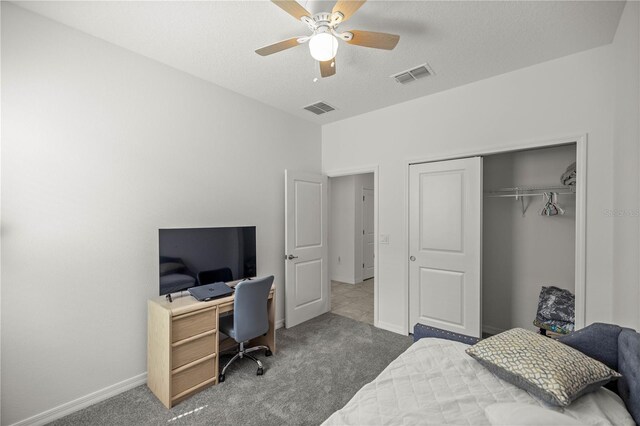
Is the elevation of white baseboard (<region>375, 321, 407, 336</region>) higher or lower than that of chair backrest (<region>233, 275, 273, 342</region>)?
lower

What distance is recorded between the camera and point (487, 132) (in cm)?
280

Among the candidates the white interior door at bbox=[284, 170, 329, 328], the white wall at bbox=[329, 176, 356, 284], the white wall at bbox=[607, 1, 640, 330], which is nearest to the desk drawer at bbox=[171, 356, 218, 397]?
the white interior door at bbox=[284, 170, 329, 328]

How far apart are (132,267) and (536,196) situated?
414cm

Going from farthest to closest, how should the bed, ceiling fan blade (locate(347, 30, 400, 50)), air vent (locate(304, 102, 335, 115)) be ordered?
1. air vent (locate(304, 102, 335, 115))
2. ceiling fan blade (locate(347, 30, 400, 50))
3. the bed

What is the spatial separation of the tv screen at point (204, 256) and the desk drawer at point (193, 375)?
65 cm

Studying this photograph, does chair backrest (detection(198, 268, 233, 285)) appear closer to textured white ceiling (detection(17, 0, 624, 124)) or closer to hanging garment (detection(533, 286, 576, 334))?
textured white ceiling (detection(17, 0, 624, 124))

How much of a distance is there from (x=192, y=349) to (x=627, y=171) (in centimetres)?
338

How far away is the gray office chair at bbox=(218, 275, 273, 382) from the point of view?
2.38 meters

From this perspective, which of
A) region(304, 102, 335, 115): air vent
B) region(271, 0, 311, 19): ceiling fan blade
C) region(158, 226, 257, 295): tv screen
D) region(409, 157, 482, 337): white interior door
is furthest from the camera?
region(304, 102, 335, 115): air vent

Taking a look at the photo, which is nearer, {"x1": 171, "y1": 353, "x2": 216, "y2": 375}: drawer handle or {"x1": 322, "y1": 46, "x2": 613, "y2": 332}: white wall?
{"x1": 171, "y1": 353, "x2": 216, "y2": 375}: drawer handle

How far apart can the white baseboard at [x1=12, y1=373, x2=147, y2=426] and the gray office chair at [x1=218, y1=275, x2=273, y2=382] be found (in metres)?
0.70

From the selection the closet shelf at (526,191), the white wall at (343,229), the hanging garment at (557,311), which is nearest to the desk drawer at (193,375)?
the hanging garment at (557,311)

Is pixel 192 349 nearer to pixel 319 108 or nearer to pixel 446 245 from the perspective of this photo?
pixel 446 245

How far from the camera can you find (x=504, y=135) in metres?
2.70
